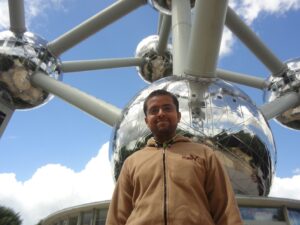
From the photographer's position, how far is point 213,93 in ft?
14.4

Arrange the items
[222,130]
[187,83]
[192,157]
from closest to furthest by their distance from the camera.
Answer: [192,157] → [222,130] → [187,83]

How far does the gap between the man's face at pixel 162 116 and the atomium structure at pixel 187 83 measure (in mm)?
1971

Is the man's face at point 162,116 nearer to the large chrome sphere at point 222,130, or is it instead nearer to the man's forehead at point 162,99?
the man's forehead at point 162,99

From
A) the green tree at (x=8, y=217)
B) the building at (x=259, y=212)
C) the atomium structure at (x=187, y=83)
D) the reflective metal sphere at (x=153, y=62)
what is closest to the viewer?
the building at (x=259, y=212)

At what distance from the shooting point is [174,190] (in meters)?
1.81

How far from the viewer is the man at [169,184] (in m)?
1.76

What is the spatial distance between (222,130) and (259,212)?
1330 mm

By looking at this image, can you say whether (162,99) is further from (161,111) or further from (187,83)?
(187,83)

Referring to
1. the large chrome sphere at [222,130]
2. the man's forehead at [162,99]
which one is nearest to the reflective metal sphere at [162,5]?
the large chrome sphere at [222,130]

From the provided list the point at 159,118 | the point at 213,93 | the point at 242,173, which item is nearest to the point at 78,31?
the point at 213,93

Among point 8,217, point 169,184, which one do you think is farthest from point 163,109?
point 8,217

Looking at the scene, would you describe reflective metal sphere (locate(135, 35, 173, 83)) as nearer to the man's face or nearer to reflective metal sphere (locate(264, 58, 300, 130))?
reflective metal sphere (locate(264, 58, 300, 130))

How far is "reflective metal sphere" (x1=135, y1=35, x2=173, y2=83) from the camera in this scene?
10289mm

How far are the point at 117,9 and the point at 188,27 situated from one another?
2.24m
